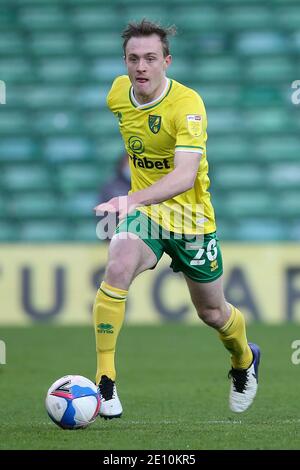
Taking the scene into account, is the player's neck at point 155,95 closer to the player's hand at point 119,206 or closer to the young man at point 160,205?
the young man at point 160,205

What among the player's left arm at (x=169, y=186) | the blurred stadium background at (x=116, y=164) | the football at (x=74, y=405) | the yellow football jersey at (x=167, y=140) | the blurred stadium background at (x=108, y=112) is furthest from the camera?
the blurred stadium background at (x=108, y=112)

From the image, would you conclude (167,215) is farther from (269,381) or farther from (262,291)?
(262,291)

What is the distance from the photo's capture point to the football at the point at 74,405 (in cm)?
538

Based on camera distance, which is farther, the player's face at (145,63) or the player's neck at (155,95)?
the player's neck at (155,95)

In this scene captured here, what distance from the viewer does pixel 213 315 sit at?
20.6 ft

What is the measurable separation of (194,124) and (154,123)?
26 cm

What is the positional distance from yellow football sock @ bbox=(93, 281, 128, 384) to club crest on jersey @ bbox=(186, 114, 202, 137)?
0.90m

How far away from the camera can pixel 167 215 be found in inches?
240

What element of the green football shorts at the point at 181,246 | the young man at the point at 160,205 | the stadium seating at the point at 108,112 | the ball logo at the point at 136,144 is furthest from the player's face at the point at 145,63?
the stadium seating at the point at 108,112

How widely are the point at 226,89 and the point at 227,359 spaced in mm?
6811

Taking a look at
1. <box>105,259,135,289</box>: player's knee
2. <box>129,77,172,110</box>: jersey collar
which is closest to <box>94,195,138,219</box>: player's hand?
<box>105,259,135,289</box>: player's knee

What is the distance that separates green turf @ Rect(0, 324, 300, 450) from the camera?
502cm

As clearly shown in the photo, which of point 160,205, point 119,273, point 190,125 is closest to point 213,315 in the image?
point 160,205

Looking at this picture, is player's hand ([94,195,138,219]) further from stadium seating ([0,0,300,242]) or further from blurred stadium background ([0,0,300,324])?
stadium seating ([0,0,300,242])
